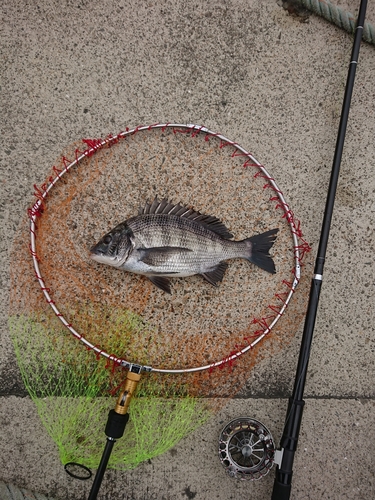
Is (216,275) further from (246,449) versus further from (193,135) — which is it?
(246,449)

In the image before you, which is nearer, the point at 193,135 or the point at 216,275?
the point at 216,275

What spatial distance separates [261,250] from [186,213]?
23.4 inches

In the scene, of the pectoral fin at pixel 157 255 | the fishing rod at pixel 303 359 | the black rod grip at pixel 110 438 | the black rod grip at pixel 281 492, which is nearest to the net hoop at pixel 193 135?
the fishing rod at pixel 303 359

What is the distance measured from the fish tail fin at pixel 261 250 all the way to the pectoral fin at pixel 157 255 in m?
0.55

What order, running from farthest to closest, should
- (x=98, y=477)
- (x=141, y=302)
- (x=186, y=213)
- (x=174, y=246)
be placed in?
1. (x=141, y=302)
2. (x=186, y=213)
3. (x=174, y=246)
4. (x=98, y=477)

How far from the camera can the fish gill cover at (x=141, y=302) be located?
9.39ft

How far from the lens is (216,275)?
2834 millimetres

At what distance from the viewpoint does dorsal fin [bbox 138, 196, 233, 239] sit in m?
2.79

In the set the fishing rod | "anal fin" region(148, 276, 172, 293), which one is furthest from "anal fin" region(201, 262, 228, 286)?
the fishing rod

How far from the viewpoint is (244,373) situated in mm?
3000

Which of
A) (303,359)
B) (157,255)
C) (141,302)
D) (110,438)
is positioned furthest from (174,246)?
(110,438)

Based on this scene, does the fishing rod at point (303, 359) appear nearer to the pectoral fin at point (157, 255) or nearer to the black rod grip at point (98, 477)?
the pectoral fin at point (157, 255)

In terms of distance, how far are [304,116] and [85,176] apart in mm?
1744

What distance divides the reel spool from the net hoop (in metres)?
0.45
